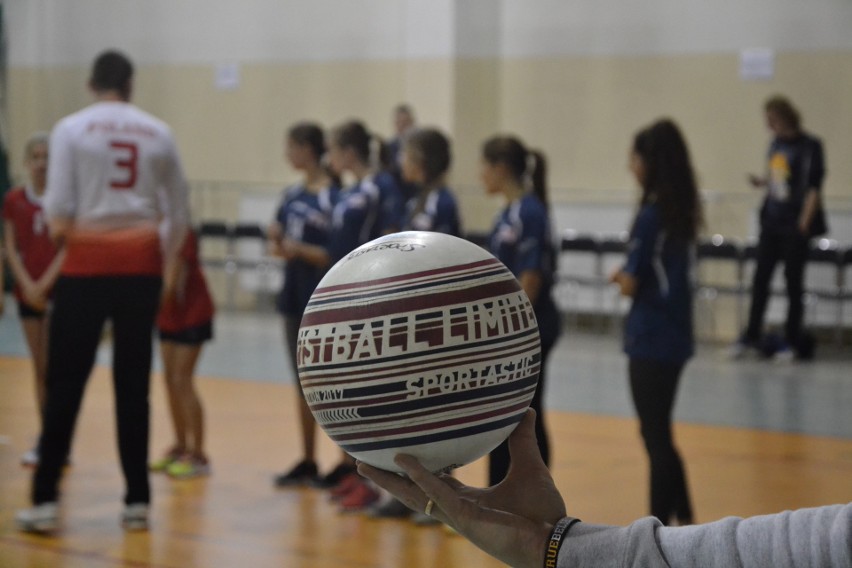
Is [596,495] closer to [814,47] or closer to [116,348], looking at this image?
[116,348]

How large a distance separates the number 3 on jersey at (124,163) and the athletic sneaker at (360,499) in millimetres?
1690

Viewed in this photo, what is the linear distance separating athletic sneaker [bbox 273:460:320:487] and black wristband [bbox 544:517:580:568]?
4132 millimetres

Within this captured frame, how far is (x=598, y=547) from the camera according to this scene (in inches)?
60.3

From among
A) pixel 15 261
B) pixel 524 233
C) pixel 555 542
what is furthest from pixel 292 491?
pixel 555 542

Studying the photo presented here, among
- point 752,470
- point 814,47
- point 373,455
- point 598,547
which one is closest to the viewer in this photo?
point 598,547

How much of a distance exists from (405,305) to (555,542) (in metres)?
0.44

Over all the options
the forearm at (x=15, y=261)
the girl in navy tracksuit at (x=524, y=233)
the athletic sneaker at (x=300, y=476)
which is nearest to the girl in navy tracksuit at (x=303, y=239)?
the athletic sneaker at (x=300, y=476)

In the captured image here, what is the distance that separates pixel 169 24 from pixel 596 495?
9680 mm

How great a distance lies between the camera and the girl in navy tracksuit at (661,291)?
4215 millimetres

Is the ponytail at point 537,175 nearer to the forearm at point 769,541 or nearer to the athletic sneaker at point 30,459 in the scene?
the athletic sneaker at point 30,459

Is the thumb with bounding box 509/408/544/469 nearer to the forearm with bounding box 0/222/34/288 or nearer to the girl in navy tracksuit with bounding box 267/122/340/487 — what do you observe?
the girl in navy tracksuit with bounding box 267/122/340/487

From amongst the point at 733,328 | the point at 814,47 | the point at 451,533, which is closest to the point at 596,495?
the point at 451,533

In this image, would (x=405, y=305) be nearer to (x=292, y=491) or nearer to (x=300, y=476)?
(x=292, y=491)

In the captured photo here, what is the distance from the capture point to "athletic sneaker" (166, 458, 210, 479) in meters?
5.77
